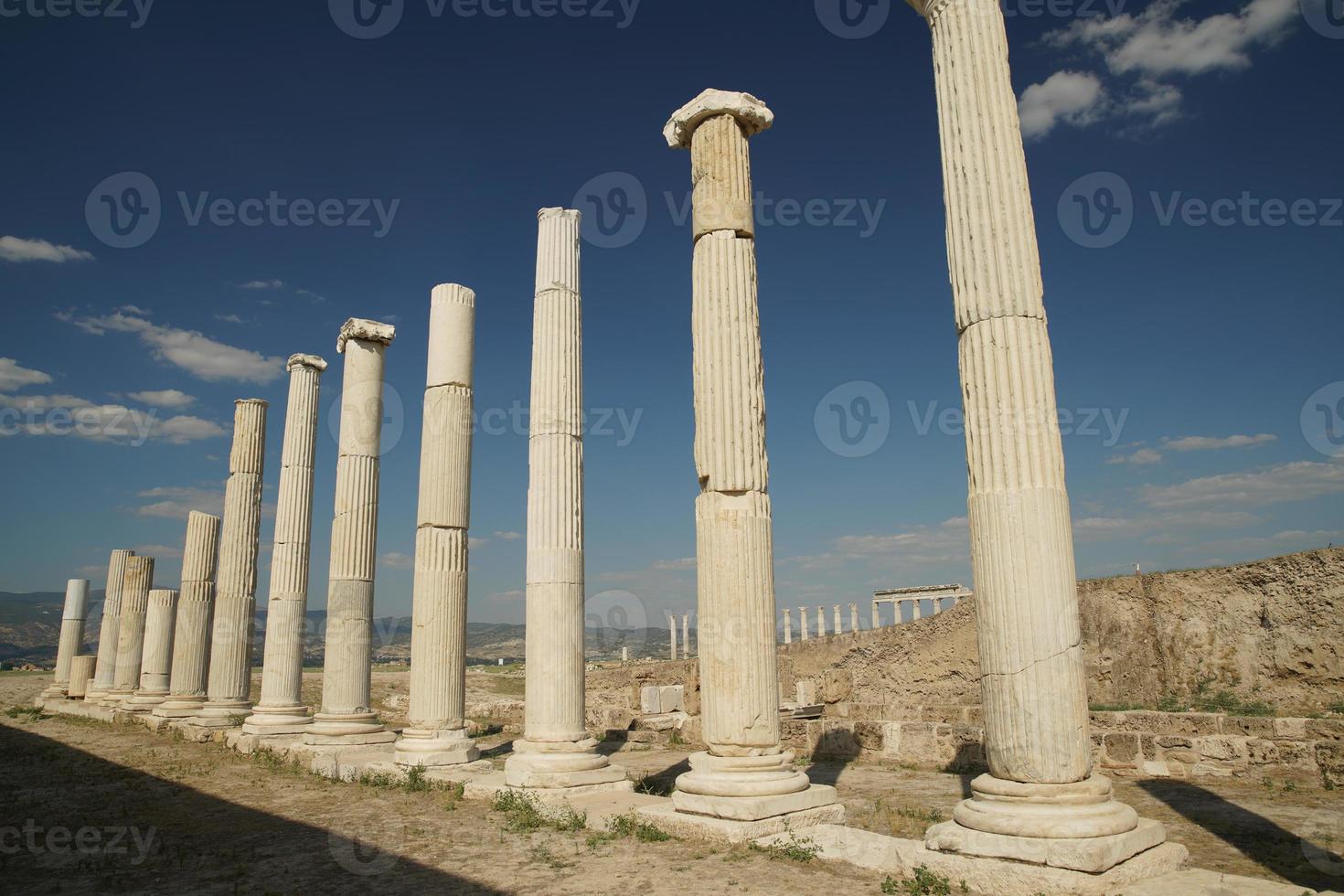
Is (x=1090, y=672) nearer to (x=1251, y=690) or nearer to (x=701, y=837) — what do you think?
(x=1251, y=690)

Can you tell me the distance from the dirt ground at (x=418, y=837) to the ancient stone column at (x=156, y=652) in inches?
440

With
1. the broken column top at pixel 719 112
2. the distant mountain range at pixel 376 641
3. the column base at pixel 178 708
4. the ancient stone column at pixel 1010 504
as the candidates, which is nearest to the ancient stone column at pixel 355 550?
the column base at pixel 178 708

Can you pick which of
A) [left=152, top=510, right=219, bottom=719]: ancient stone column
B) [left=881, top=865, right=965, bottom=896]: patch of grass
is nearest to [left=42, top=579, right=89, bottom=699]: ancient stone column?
[left=152, top=510, right=219, bottom=719]: ancient stone column

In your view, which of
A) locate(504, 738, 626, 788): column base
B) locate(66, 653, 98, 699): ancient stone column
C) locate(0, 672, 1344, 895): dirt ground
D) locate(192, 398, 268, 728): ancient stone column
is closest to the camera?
locate(0, 672, 1344, 895): dirt ground

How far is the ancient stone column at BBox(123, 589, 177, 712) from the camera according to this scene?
25656mm

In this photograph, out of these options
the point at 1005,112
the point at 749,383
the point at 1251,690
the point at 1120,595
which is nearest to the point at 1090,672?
the point at 1120,595

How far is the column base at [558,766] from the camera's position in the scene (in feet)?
36.8

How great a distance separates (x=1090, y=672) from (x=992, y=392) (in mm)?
16871

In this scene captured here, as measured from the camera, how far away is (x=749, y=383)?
9.80 m

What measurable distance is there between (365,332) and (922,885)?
50.8 ft

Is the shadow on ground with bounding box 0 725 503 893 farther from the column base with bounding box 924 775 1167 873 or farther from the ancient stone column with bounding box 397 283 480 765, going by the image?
the column base with bounding box 924 775 1167 873

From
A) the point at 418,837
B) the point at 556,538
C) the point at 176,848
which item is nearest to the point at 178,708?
the point at 176,848

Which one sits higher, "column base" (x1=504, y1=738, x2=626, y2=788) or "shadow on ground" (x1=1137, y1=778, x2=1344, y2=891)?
"column base" (x1=504, y1=738, x2=626, y2=788)

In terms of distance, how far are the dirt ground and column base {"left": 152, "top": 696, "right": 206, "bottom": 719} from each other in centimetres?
717
